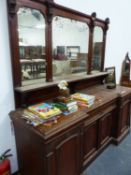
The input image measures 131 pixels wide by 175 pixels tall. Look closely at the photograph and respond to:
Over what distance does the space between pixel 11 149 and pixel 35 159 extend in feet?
1.49

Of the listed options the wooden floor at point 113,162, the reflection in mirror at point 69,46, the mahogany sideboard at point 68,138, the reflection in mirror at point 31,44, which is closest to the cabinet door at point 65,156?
the mahogany sideboard at point 68,138

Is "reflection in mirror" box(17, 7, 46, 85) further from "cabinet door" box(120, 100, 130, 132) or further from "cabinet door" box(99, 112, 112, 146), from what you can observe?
"cabinet door" box(120, 100, 130, 132)

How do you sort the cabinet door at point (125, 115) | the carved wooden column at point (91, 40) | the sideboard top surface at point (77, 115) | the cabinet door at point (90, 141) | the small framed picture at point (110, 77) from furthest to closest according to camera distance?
the small framed picture at point (110, 77)
the cabinet door at point (125, 115)
the carved wooden column at point (91, 40)
the cabinet door at point (90, 141)
the sideboard top surface at point (77, 115)

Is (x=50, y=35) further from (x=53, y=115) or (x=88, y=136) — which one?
(x=88, y=136)

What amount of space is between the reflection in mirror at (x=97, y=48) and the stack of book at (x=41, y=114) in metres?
1.36

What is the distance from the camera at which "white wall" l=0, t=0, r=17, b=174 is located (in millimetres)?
1433

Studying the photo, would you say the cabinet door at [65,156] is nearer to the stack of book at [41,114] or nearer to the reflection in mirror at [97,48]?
the stack of book at [41,114]

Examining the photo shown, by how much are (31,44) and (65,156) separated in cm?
119

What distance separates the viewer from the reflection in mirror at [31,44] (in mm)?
1544

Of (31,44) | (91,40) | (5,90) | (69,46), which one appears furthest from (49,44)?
(91,40)

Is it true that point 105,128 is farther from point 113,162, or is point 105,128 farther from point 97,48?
point 97,48

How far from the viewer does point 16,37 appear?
1487 mm

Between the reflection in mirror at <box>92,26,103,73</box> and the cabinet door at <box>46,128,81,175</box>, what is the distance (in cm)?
141

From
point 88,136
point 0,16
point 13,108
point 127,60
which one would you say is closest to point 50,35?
point 0,16
